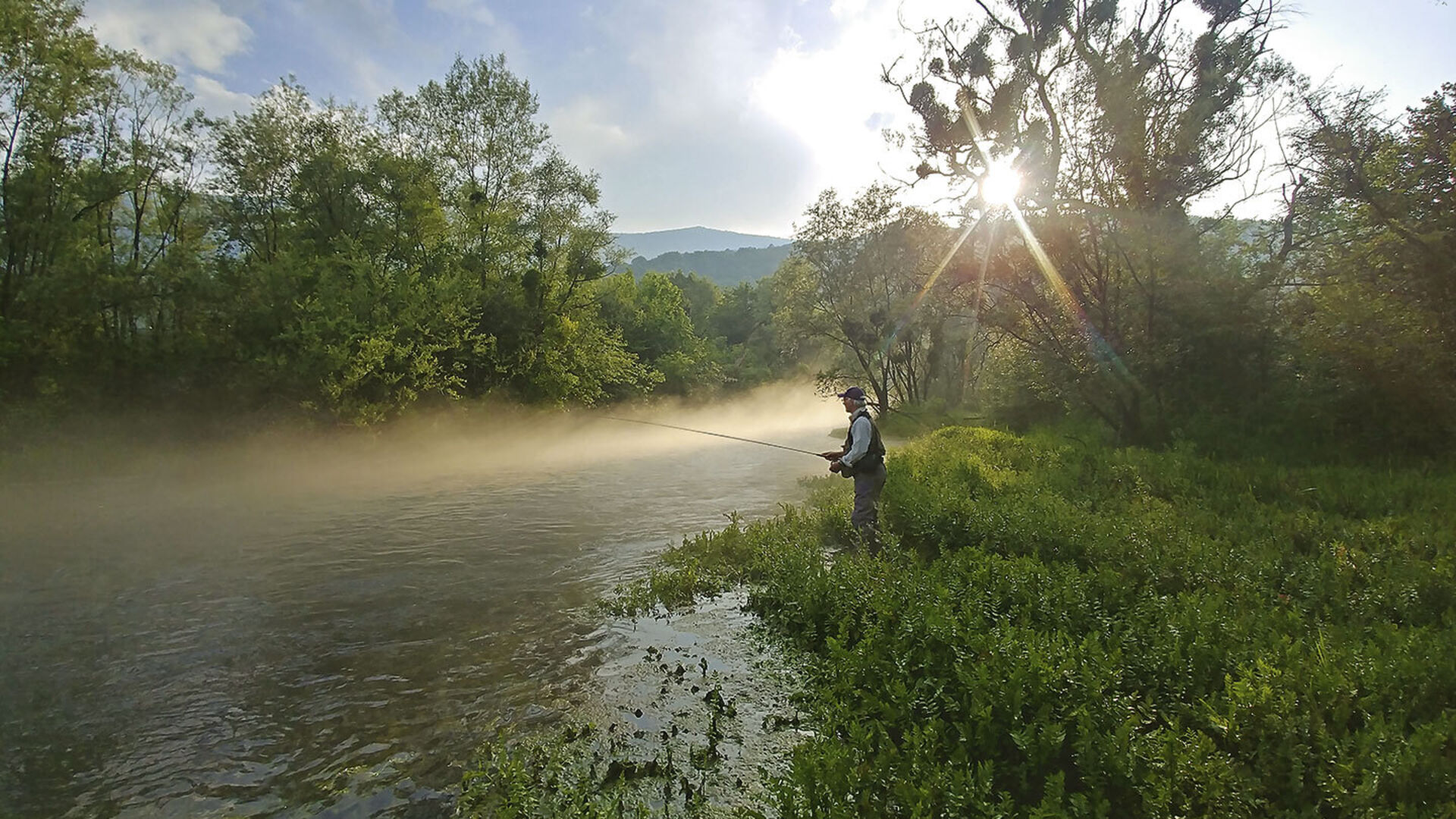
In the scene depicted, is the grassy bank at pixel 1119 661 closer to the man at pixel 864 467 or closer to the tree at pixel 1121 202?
the man at pixel 864 467

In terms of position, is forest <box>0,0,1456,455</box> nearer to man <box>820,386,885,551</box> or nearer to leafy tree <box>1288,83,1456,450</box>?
leafy tree <box>1288,83,1456,450</box>

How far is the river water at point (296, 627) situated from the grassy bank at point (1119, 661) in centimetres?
145

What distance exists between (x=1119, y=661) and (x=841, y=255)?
40.2m

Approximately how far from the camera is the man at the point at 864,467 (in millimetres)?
11672

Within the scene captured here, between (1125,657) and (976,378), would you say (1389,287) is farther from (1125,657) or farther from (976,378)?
(976,378)

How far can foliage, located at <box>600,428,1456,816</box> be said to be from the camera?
4242mm

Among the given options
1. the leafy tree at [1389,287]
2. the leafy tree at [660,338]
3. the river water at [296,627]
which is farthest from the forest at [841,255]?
the leafy tree at [660,338]

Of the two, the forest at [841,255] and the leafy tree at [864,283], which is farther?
the leafy tree at [864,283]

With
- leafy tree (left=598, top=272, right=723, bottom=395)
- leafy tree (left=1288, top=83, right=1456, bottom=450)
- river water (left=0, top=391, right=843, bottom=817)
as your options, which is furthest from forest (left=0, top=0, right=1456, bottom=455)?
leafy tree (left=598, top=272, right=723, bottom=395)

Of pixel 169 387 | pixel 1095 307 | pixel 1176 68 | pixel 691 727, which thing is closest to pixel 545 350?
pixel 169 387

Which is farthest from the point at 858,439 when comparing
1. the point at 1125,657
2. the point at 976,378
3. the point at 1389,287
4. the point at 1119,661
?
the point at 976,378

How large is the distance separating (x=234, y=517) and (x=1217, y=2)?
117ft

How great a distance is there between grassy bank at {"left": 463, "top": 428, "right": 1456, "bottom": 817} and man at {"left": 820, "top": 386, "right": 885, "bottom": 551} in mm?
846

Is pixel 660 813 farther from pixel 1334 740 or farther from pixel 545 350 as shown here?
pixel 545 350
